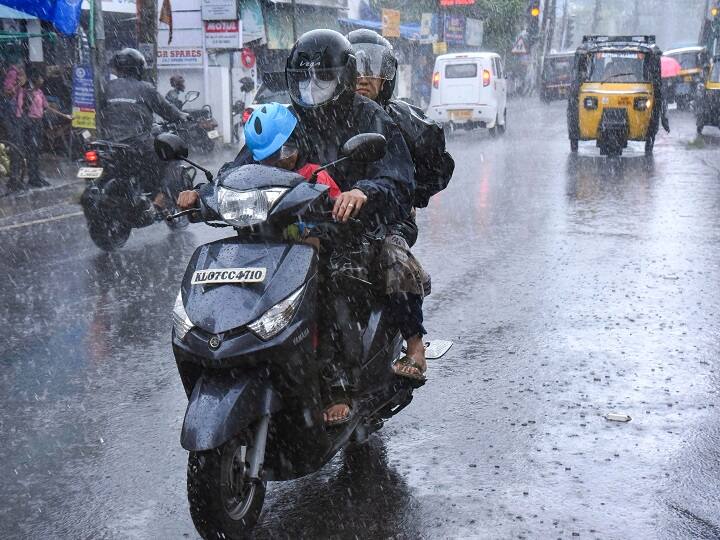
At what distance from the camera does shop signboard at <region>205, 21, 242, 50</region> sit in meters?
22.7

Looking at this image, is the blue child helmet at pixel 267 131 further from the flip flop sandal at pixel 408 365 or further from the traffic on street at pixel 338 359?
the flip flop sandal at pixel 408 365

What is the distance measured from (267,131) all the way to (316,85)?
55cm

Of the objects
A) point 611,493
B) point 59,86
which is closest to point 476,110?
point 59,86

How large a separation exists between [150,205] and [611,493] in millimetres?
6631

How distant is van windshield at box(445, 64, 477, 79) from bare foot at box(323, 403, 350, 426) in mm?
23459

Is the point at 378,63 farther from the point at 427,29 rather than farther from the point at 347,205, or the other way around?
the point at 427,29

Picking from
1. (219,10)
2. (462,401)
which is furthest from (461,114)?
(462,401)

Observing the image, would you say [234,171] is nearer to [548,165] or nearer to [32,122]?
[32,122]

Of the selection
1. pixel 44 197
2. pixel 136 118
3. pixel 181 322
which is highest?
pixel 136 118

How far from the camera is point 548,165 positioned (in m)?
18.3

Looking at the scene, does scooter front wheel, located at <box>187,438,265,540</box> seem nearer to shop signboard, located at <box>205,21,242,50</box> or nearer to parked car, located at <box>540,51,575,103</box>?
shop signboard, located at <box>205,21,242,50</box>

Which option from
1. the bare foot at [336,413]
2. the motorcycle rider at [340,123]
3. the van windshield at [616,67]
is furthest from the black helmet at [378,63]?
the van windshield at [616,67]

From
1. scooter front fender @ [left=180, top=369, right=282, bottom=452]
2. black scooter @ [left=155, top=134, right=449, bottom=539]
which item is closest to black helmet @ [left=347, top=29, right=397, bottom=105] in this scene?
black scooter @ [left=155, top=134, right=449, bottom=539]

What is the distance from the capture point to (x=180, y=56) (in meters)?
24.8
